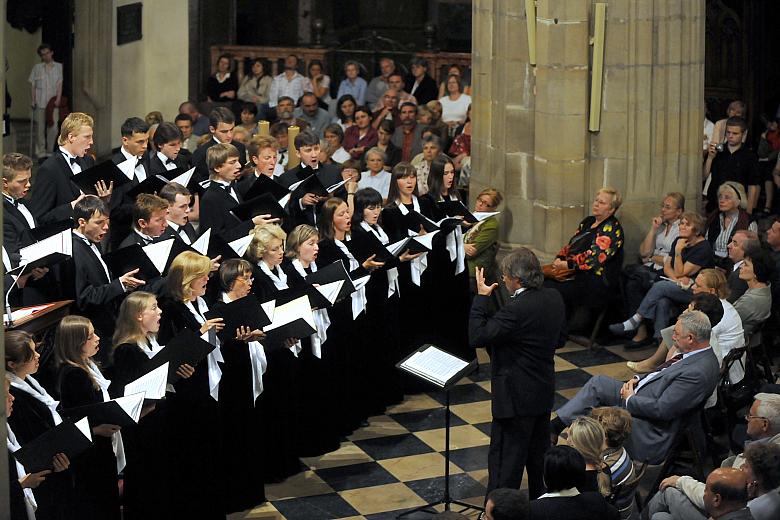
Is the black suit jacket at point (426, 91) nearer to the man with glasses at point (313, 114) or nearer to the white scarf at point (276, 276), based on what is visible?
the man with glasses at point (313, 114)

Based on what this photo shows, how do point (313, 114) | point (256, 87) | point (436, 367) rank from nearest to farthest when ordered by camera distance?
point (436, 367) < point (313, 114) < point (256, 87)

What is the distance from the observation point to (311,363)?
905 cm

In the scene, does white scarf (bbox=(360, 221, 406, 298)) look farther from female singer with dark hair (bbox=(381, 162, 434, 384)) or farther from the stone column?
the stone column

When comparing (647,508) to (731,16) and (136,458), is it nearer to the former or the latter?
(136,458)

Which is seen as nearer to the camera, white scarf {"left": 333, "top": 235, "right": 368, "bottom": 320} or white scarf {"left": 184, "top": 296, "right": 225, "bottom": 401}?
white scarf {"left": 184, "top": 296, "right": 225, "bottom": 401}

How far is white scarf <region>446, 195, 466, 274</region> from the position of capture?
1055cm

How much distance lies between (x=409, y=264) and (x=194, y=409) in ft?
9.55

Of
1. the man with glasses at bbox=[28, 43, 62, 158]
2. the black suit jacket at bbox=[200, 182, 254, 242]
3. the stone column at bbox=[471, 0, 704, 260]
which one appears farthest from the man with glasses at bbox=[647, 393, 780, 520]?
the man with glasses at bbox=[28, 43, 62, 158]

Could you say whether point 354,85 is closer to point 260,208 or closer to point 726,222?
point 726,222

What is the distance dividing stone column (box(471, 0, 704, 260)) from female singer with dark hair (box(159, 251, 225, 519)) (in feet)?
14.1

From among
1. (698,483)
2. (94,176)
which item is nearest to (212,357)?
(94,176)

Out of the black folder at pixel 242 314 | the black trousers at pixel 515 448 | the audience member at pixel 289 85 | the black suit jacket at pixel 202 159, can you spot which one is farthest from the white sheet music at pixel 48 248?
the audience member at pixel 289 85

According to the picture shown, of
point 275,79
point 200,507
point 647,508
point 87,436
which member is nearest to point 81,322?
point 87,436

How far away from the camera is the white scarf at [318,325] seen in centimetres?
902
